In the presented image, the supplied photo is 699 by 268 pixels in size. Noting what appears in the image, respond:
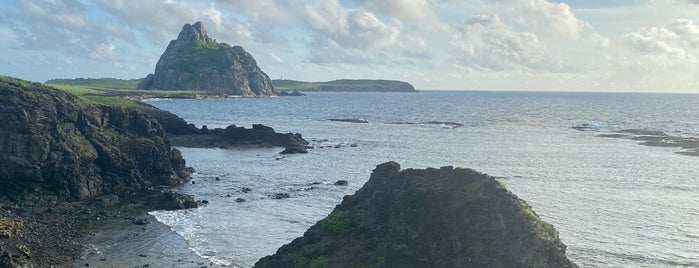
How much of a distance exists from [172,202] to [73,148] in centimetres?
1315

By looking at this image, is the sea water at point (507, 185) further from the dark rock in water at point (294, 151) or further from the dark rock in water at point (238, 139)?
the dark rock in water at point (238, 139)

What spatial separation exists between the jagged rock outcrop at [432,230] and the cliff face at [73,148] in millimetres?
34853

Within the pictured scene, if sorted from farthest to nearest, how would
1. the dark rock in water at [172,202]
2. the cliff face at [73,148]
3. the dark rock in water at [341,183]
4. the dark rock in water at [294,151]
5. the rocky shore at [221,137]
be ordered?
the rocky shore at [221,137]
the dark rock in water at [294,151]
the dark rock in water at [341,183]
the cliff face at [73,148]
the dark rock in water at [172,202]

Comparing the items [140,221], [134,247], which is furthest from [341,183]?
[134,247]

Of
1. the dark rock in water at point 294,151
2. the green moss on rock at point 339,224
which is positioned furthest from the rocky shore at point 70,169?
the dark rock in water at point 294,151

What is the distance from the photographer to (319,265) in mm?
31250

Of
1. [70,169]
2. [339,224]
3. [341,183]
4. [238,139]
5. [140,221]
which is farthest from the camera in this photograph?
[238,139]

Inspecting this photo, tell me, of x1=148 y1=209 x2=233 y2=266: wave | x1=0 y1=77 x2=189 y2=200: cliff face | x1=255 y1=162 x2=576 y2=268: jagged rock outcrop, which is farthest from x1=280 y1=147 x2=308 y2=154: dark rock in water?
x1=255 y1=162 x2=576 y2=268: jagged rock outcrop

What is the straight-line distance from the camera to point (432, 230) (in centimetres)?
2964

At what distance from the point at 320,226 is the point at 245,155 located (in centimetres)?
6546

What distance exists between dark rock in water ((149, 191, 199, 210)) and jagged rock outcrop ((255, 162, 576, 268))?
1042 inches

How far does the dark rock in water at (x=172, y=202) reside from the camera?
189 ft

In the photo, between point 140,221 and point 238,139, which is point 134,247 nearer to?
point 140,221

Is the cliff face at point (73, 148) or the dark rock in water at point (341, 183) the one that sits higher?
the cliff face at point (73, 148)
